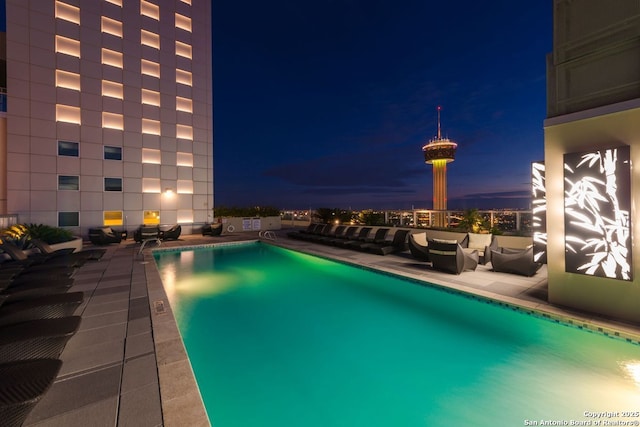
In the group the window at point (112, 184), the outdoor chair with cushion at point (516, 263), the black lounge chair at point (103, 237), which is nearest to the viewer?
the outdoor chair with cushion at point (516, 263)

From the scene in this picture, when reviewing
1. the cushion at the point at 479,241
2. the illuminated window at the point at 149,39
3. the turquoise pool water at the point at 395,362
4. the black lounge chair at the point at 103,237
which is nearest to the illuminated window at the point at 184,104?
the illuminated window at the point at 149,39

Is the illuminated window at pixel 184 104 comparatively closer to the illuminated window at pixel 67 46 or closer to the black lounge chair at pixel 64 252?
the illuminated window at pixel 67 46

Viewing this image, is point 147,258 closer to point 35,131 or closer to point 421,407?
point 421,407

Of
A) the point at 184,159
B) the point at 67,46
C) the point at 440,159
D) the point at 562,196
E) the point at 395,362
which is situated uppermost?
the point at 440,159

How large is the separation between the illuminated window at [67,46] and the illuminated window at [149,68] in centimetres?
260

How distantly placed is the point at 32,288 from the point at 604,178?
8023 mm

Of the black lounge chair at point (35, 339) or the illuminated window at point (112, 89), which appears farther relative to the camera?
the illuminated window at point (112, 89)

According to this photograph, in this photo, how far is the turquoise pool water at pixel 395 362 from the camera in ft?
8.69

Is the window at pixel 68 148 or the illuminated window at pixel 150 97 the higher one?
the illuminated window at pixel 150 97

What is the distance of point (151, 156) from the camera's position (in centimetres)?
1476

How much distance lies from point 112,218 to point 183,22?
39.6 feet

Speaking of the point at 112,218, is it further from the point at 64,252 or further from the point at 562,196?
the point at 562,196

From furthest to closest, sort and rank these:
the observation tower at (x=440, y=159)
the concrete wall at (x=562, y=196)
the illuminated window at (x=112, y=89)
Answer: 1. the observation tower at (x=440, y=159)
2. the illuminated window at (x=112, y=89)
3. the concrete wall at (x=562, y=196)

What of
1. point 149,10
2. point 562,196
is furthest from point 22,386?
point 149,10
